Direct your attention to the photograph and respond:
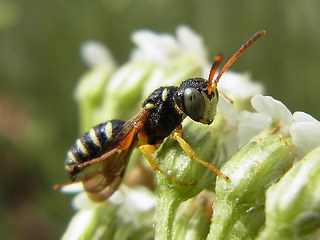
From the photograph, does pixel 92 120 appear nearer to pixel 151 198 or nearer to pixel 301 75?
pixel 151 198

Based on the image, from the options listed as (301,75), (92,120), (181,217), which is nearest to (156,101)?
(181,217)

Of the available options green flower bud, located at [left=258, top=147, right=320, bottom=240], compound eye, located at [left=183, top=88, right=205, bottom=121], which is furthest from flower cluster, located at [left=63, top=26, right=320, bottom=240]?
compound eye, located at [left=183, top=88, right=205, bottom=121]

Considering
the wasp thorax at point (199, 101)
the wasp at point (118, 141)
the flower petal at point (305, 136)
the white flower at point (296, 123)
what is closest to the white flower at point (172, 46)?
the wasp at point (118, 141)

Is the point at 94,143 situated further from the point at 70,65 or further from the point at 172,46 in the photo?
the point at 70,65

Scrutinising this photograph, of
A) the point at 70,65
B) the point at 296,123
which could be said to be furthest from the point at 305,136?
the point at 70,65

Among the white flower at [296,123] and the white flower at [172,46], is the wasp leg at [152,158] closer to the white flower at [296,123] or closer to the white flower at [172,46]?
the white flower at [296,123]

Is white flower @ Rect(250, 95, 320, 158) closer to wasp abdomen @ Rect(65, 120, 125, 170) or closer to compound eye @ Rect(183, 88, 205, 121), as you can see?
compound eye @ Rect(183, 88, 205, 121)

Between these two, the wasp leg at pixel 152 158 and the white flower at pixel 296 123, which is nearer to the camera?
the white flower at pixel 296 123
